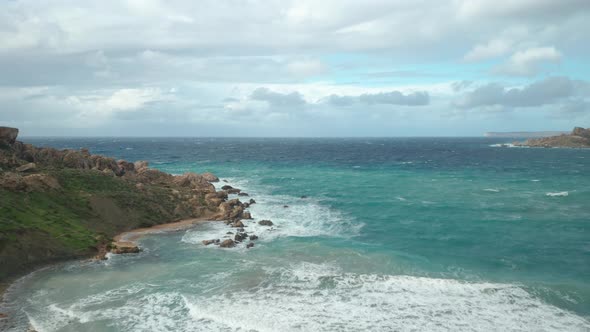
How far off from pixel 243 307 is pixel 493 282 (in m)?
20.1

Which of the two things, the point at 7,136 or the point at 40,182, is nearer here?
the point at 40,182

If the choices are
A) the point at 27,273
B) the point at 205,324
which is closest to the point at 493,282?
the point at 205,324

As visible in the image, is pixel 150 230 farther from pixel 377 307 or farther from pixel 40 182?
pixel 377 307

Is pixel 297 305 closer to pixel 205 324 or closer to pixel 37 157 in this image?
pixel 205 324

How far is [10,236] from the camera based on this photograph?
113 feet

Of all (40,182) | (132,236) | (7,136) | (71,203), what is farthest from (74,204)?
(7,136)

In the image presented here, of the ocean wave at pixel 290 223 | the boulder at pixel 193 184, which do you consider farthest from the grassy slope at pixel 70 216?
the ocean wave at pixel 290 223

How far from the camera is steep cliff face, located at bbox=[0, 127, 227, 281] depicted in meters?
36.0

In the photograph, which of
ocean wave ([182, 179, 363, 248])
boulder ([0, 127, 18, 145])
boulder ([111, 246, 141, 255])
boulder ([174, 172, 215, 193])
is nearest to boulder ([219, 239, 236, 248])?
ocean wave ([182, 179, 363, 248])

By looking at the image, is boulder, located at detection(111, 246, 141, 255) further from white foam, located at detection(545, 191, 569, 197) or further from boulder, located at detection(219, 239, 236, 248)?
white foam, located at detection(545, 191, 569, 197)

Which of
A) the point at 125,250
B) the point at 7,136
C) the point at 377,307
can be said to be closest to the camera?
the point at 377,307

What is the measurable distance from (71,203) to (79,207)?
1048 millimetres

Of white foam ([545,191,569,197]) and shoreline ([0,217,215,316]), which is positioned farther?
white foam ([545,191,569,197])

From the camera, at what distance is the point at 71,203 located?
47500mm
